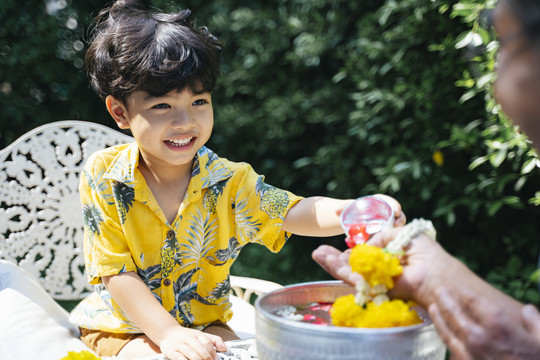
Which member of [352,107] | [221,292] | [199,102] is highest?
[352,107]

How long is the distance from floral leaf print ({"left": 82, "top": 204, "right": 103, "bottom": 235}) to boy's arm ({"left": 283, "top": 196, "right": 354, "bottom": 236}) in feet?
1.66

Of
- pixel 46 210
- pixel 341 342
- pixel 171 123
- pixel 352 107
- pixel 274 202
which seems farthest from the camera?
pixel 352 107

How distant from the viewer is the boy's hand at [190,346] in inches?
48.0

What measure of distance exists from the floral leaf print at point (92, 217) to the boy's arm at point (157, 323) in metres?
0.14

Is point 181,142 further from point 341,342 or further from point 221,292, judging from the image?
point 341,342

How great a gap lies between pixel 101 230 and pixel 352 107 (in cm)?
225

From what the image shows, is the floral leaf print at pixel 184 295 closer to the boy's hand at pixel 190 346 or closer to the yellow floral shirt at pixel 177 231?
the yellow floral shirt at pixel 177 231

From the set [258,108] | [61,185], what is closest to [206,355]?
[61,185]

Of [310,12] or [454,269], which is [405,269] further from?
[310,12]

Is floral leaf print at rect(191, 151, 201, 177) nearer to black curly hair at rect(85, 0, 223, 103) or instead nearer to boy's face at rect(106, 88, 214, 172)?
boy's face at rect(106, 88, 214, 172)

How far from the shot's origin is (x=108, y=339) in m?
1.59

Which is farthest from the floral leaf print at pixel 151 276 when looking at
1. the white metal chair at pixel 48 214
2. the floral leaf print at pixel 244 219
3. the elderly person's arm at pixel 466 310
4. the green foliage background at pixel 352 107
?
the green foliage background at pixel 352 107

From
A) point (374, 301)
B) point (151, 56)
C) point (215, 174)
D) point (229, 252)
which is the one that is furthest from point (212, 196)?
point (374, 301)

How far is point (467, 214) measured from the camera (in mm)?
3023
